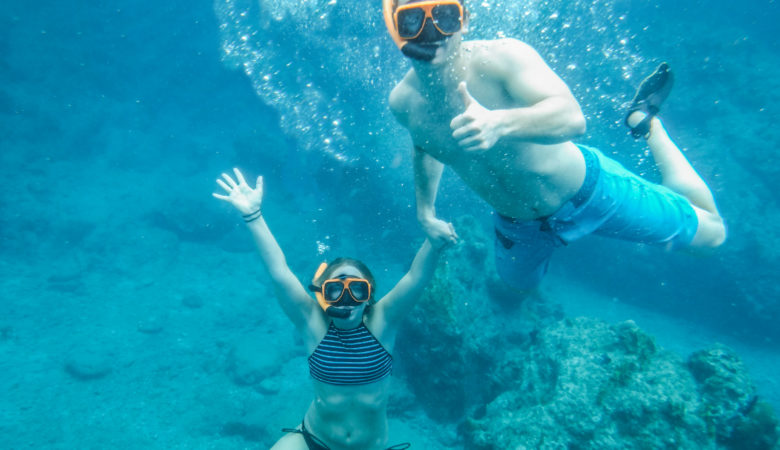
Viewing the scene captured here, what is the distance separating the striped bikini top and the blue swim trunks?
1567 millimetres

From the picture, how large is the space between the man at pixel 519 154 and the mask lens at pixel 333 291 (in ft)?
2.54

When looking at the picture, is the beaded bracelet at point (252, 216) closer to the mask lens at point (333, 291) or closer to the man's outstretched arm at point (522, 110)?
the mask lens at point (333, 291)

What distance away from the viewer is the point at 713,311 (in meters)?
12.3

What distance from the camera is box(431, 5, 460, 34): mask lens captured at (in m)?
1.91

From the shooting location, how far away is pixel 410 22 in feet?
6.36

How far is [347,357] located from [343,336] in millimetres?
163

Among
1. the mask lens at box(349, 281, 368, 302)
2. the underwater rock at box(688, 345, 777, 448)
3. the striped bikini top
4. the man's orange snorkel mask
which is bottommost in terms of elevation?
the underwater rock at box(688, 345, 777, 448)

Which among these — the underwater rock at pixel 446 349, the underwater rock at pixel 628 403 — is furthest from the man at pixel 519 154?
the underwater rock at pixel 446 349

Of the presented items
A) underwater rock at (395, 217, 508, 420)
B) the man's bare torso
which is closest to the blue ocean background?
underwater rock at (395, 217, 508, 420)

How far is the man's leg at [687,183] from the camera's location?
3422 millimetres

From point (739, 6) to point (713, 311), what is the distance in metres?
24.8

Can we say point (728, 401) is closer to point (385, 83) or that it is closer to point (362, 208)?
point (362, 208)

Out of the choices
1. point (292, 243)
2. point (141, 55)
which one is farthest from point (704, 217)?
point (141, 55)

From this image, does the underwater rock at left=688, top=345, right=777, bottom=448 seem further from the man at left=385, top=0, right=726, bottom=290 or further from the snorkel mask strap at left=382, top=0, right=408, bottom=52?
the snorkel mask strap at left=382, top=0, right=408, bottom=52
